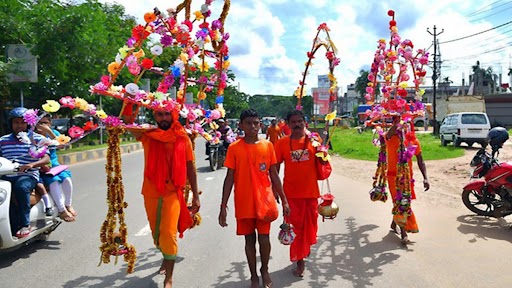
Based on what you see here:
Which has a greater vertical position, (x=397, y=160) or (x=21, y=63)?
(x=21, y=63)

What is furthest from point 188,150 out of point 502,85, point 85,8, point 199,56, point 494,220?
point 502,85

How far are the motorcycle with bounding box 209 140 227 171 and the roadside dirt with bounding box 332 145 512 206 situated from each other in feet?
12.5

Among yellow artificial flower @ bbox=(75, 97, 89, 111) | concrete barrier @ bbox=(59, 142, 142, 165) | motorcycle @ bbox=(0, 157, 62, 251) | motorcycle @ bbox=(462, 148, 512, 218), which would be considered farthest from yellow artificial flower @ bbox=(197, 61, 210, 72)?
concrete barrier @ bbox=(59, 142, 142, 165)

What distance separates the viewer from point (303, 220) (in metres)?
4.80

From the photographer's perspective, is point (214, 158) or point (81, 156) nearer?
point (214, 158)

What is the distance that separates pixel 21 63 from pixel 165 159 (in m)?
11.4

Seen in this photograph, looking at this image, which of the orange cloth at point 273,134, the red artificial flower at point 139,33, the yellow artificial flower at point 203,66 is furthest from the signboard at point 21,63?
the red artificial flower at point 139,33

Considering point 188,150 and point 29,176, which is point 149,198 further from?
→ point 29,176

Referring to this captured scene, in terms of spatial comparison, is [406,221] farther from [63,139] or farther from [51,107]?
[51,107]

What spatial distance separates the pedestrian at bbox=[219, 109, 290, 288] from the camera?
13.7 feet

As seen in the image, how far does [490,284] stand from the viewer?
4.36m

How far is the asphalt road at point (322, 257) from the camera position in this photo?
4.52 meters

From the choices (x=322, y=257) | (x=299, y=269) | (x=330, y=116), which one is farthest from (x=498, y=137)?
(x=299, y=269)

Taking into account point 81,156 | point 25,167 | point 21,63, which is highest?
point 21,63
